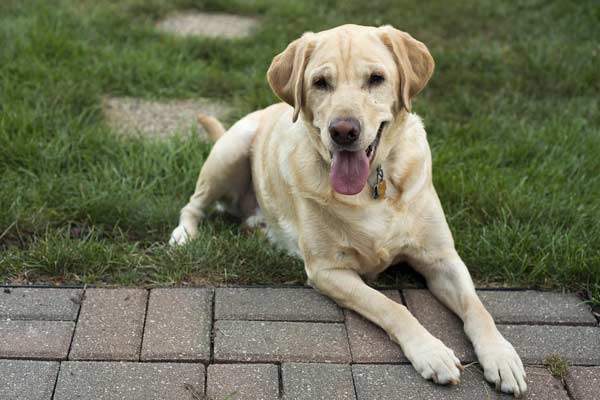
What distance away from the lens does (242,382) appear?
9.21 feet

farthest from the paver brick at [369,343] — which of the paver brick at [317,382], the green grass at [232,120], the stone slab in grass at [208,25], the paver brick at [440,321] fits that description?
the stone slab in grass at [208,25]

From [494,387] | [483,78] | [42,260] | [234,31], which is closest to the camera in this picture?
[494,387]

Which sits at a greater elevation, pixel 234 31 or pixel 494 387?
pixel 494 387

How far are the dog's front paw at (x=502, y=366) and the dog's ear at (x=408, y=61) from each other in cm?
98

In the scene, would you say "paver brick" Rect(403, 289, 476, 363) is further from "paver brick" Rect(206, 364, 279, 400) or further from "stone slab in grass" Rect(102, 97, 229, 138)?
"stone slab in grass" Rect(102, 97, 229, 138)

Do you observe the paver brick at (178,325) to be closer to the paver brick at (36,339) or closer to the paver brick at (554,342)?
the paver brick at (36,339)

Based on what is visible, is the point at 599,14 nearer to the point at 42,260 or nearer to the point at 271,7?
the point at 271,7

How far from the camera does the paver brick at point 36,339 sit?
9.52 ft

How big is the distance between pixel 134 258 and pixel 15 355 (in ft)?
2.52

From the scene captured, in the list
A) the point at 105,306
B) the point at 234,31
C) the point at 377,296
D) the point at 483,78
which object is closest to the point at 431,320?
the point at 377,296

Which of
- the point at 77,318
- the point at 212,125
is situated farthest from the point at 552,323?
the point at 212,125

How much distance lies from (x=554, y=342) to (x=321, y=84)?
136 centimetres

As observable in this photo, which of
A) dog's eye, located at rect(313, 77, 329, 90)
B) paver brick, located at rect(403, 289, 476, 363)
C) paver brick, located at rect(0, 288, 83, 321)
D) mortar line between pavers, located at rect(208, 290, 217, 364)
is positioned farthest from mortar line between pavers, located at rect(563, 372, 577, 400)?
paver brick, located at rect(0, 288, 83, 321)

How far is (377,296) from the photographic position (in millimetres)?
3168
